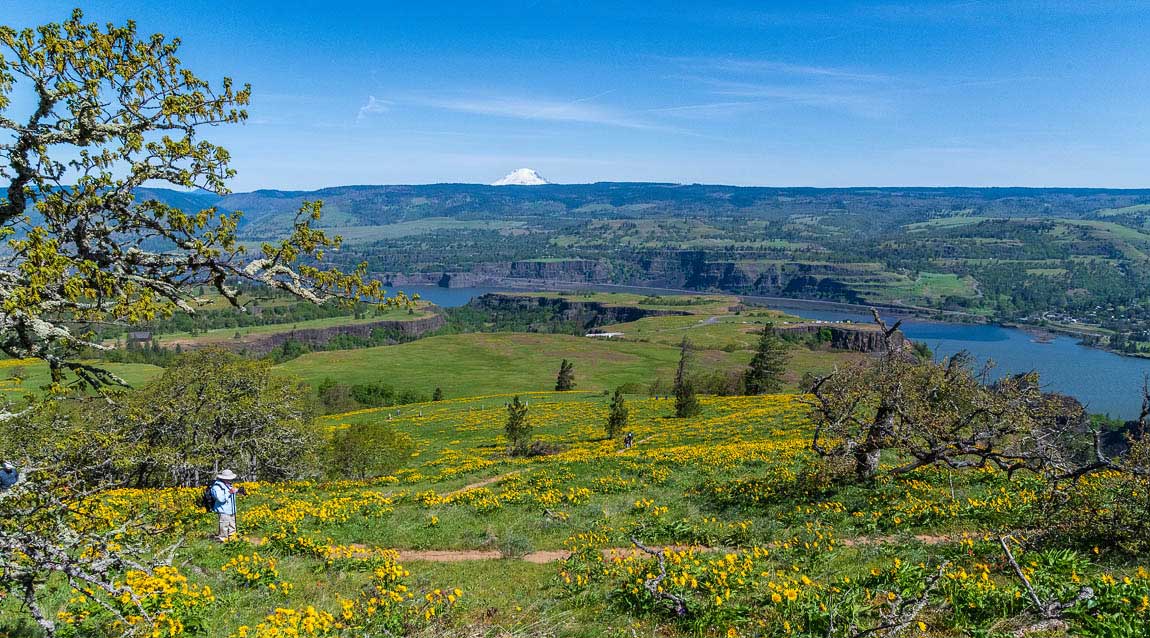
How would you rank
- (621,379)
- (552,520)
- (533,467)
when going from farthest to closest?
(621,379)
(533,467)
(552,520)

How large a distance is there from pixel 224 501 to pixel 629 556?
11329mm

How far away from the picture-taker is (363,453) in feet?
112

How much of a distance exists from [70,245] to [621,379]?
128m

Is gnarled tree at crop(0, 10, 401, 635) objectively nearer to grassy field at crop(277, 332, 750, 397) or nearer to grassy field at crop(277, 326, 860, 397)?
grassy field at crop(277, 326, 860, 397)

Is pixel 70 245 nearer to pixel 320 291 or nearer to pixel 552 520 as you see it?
pixel 320 291

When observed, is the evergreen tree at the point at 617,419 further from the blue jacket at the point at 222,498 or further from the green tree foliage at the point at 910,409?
the blue jacket at the point at 222,498

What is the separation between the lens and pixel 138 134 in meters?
7.77

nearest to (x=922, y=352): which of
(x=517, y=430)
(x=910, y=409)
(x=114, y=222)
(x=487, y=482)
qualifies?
(x=517, y=430)

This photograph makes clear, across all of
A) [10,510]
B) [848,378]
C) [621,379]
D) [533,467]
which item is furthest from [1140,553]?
[621,379]

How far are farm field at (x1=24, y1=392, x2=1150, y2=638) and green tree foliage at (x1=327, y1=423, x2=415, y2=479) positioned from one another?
5.47 metres

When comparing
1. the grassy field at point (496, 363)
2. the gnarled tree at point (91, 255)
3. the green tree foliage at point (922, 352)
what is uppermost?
the gnarled tree at point (91, 255)

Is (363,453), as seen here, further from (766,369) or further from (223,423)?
(766,369)

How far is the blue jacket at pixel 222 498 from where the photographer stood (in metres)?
16.1

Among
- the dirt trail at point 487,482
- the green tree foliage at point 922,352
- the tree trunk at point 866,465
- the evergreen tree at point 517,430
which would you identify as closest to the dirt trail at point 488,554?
the tree trunk at point 866,465
